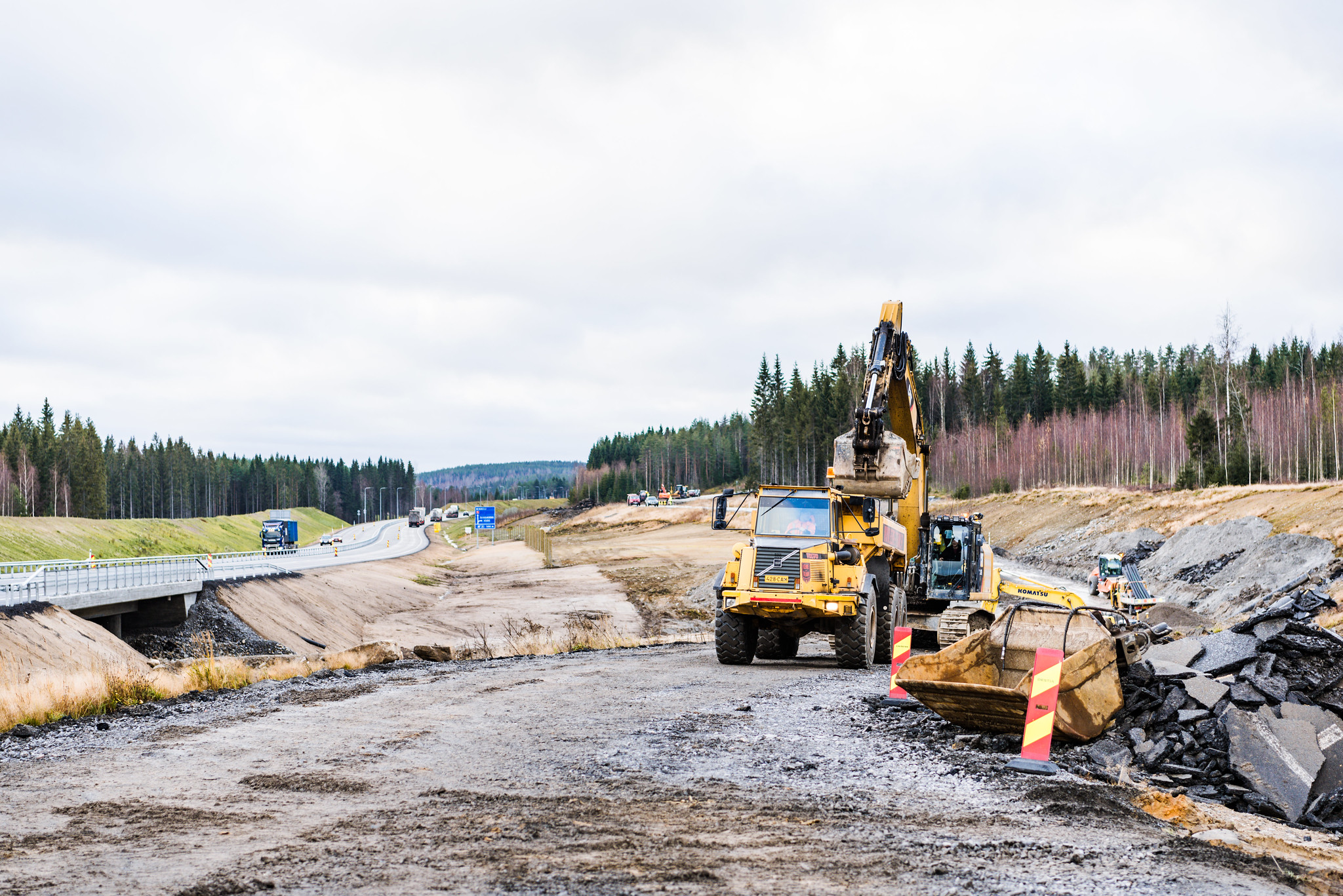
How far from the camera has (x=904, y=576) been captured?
20.7 m

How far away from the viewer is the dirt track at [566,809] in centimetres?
605

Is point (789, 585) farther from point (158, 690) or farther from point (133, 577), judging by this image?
point (133, 577)

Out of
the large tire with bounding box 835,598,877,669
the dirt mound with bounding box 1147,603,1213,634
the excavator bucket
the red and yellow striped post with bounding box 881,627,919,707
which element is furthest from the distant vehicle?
the excavator bucket

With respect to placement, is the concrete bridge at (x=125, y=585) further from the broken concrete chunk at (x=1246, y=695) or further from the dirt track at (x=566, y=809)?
the broken concrete chunk at (x=1246, y=695)

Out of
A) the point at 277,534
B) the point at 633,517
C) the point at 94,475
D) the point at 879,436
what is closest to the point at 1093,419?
the point at 633,517

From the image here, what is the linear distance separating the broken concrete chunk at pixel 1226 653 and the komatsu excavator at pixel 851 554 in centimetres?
603

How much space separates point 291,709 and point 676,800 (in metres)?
7.62

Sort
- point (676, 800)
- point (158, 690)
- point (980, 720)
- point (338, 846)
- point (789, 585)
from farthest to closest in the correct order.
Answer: point (789, 585), point (158, 690), point (980, 720), point (676, 800), point (338, 846)

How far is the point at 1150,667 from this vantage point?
1062 centimetres

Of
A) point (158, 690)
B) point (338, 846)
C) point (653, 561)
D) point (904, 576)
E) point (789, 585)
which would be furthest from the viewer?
point (653, 561)

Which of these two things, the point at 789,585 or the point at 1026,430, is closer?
the point at 789,585

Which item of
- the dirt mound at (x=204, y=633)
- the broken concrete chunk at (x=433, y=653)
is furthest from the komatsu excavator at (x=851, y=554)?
the dirt mound at (x=204, y=633)

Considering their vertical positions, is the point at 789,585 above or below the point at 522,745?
above

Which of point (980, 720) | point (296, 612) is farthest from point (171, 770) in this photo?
A: point (296, 612)
